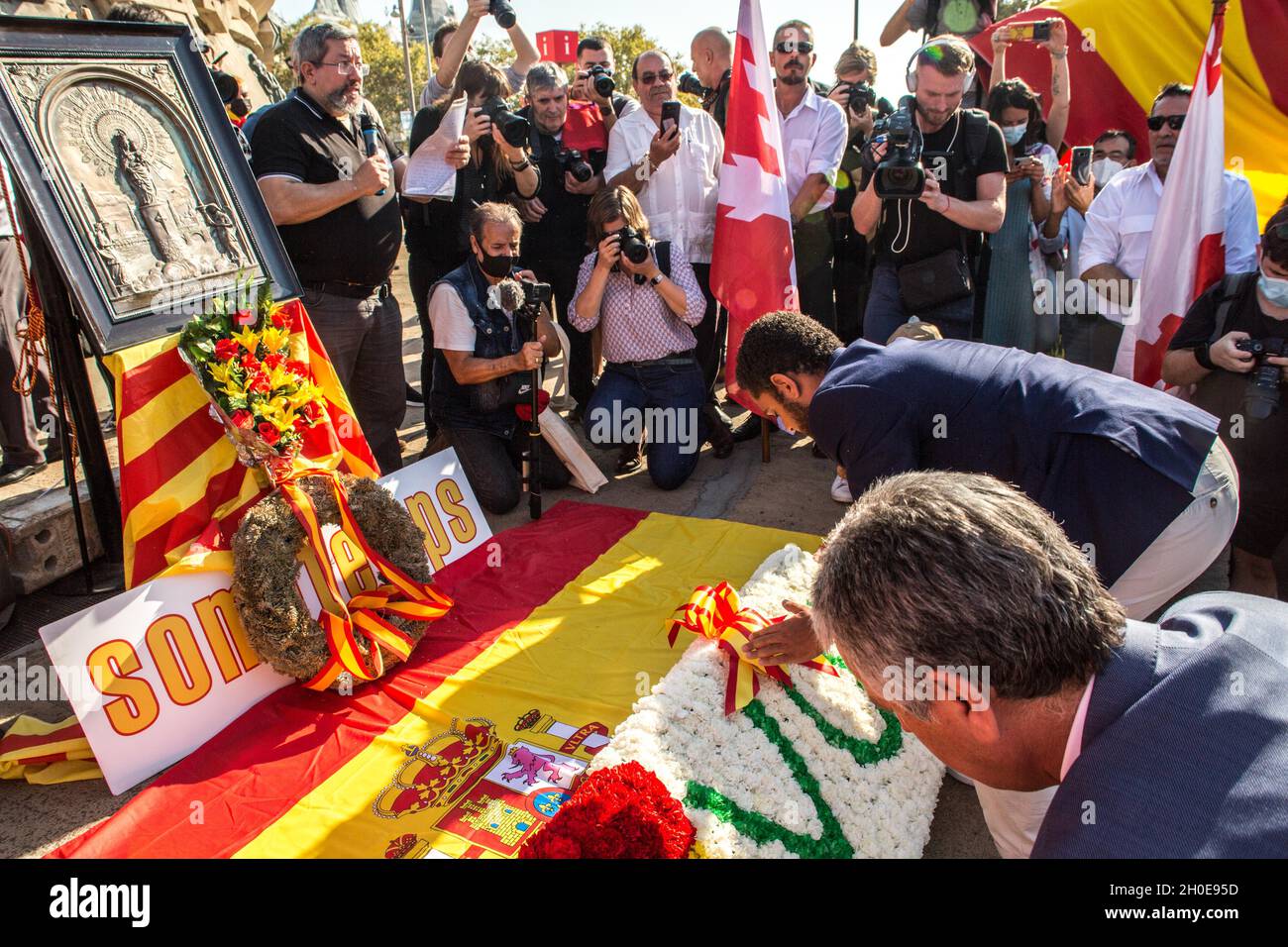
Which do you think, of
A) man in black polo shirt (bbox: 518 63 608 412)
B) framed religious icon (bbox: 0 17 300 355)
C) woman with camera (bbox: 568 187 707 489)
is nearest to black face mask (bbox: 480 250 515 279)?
woman with camera (bbox: 568 187 707 489)

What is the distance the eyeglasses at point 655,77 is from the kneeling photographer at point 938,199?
1.44 m

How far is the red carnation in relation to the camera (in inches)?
68.9

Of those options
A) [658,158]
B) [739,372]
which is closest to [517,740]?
[739,372]

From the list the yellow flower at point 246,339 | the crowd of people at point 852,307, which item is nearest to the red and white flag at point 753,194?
the crowd of people at point 852,307

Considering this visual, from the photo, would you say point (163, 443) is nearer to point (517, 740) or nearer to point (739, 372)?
point (517, 740)

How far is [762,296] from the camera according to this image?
16.3ft

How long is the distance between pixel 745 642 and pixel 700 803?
0.54 metres

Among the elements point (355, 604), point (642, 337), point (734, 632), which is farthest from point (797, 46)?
point (355, 604)

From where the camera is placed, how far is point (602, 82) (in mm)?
Result: 5301

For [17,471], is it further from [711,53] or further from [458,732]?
[711,53]

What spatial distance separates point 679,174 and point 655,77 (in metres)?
0.58

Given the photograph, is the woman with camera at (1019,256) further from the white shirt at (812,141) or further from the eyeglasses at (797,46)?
the eyeglasses at (797,46)

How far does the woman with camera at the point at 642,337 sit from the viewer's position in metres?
4.60

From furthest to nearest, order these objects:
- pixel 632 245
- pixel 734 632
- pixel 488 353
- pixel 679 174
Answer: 1. pixel 679 174
2. pixel 632 245
3. pixel 488 353
4. pixel 734 632
